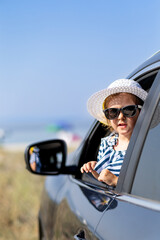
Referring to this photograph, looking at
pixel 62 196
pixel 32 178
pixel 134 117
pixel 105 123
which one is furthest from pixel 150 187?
pixel 32 178

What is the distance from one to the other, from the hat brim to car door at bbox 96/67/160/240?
0.33m

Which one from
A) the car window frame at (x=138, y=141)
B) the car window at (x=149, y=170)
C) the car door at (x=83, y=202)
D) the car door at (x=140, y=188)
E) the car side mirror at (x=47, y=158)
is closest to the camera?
the car door at (x=140, y=188)

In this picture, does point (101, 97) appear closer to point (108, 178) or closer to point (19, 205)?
point (108, 178)

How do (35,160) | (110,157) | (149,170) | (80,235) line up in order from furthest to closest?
1. (35,160)
2. (110,157)
3. (80,235)
4. (149,170)

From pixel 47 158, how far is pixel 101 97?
100 cm

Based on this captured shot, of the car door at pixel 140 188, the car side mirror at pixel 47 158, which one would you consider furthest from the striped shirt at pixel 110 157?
the car side mirror at pixel 47 158

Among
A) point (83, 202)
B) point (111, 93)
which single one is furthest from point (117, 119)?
point (83, 202)

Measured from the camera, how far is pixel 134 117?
2152 millimetres

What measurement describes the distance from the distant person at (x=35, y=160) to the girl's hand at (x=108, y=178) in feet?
3.47

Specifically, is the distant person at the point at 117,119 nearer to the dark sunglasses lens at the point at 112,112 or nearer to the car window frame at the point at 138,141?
the dark sunglasses lens at the point at 112,112

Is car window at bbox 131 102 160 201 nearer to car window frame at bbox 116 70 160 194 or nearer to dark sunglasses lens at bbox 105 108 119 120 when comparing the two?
car window frame at bbox 116 70 160 194

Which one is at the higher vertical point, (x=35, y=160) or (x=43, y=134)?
(x=35, y=160)

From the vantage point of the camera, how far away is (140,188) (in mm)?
1675

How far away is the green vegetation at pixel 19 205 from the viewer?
6574 millimetres
